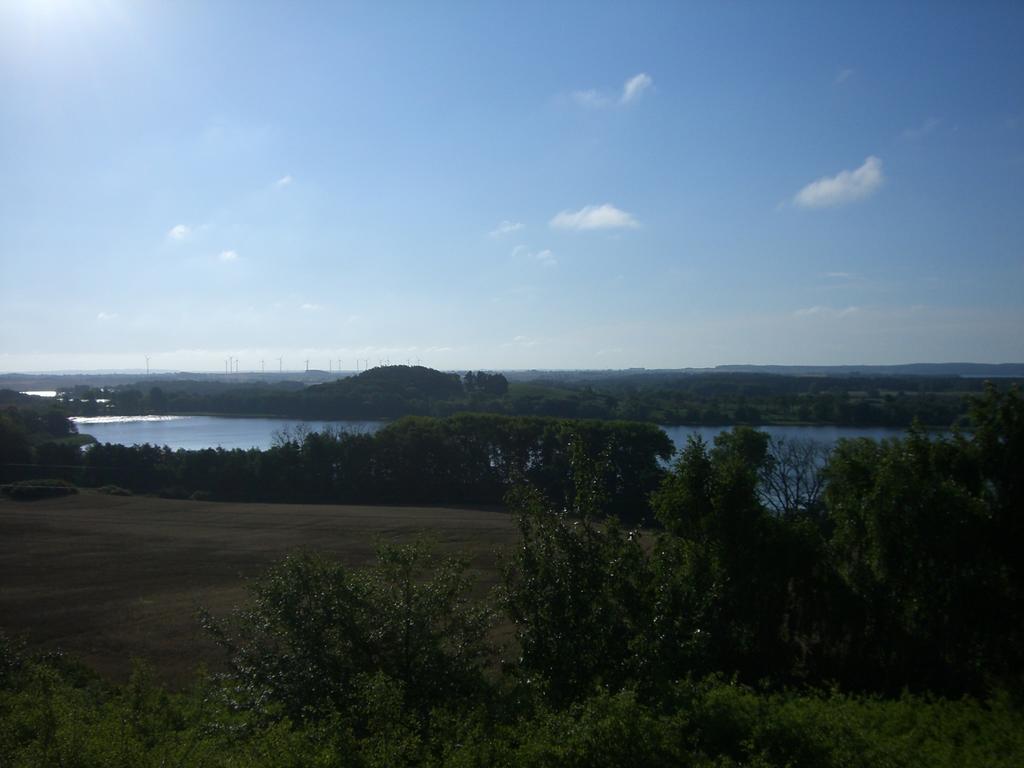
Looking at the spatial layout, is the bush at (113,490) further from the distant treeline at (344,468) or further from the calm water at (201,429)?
the calm water at (201,429)

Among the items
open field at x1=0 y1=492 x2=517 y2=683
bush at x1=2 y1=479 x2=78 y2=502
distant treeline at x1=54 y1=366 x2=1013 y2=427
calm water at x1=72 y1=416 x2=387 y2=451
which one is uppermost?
distant treeline at x1=54 y1=366 x2=1013 y2=427

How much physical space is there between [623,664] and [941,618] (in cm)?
732

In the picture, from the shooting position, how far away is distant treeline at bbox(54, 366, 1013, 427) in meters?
42.1

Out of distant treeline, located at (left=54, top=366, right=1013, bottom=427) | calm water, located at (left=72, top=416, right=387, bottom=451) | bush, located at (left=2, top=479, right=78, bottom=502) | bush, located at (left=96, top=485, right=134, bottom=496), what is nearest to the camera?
bush, located at (left=2, top=479, right=78, bottom=502)

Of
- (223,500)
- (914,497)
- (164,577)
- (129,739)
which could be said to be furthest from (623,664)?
(223,500)

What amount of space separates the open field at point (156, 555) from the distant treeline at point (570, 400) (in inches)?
688

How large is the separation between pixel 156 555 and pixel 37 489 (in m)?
18.9

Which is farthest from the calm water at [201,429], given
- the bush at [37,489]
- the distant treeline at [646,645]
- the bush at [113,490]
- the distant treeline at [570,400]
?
the distant treeline at [646,645]

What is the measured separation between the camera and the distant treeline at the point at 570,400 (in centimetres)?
4209

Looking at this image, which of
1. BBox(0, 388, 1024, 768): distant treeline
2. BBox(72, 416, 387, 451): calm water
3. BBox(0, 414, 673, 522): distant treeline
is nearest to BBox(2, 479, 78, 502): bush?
BBox(0, 414, 673, 522): distant treeline

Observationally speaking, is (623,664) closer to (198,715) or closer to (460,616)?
(460,616)

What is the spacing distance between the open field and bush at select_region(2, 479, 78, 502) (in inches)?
42.4

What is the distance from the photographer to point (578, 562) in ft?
23.3

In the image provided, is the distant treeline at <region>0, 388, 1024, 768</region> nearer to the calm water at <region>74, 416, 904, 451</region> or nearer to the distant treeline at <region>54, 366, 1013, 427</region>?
the distant treeline at <region>54, 366, 1013, 427</region>
